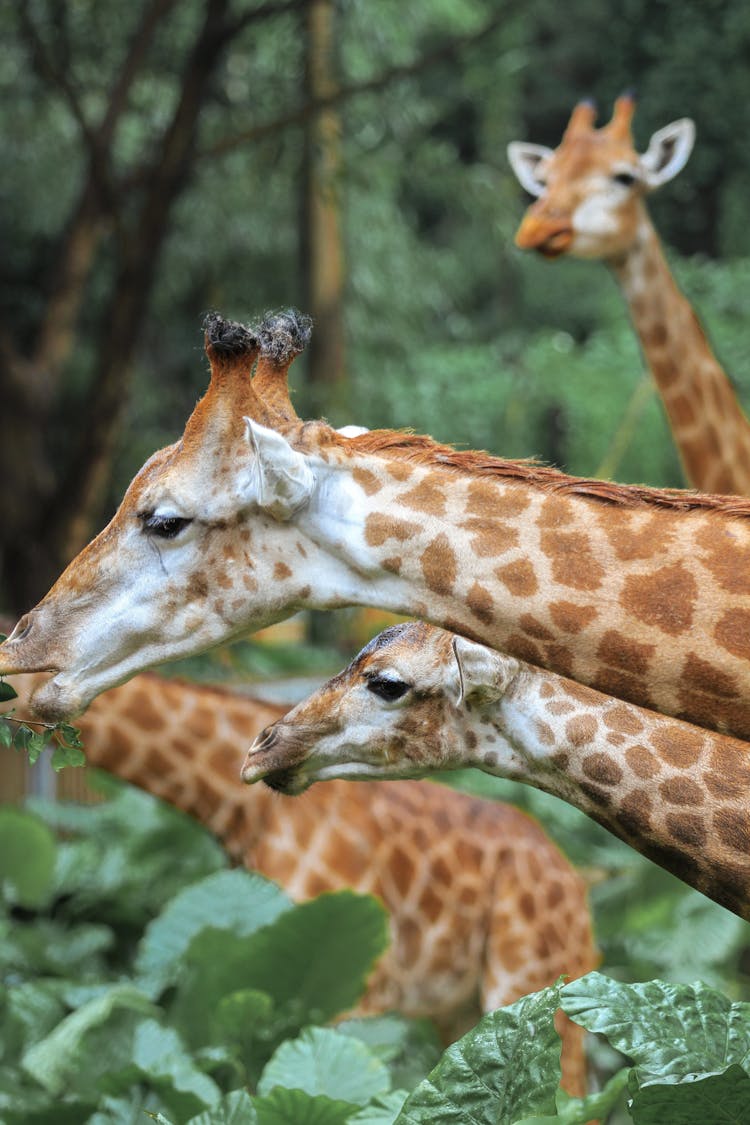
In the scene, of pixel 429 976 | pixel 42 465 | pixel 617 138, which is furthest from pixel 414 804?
pixel 42 465

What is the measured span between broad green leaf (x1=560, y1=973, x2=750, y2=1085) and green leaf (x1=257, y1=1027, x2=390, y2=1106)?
0.72m

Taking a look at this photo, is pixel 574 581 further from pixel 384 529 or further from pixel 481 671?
pixel 384 529

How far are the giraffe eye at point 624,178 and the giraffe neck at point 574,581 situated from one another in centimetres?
271

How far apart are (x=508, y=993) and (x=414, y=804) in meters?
0.71

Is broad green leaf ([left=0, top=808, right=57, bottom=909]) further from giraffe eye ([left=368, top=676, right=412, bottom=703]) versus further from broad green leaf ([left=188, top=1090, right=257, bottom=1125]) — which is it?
giraffe eye ([left=368, top=676, right=412, bottom=703])

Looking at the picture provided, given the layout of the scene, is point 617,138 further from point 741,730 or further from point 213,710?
point 741,730

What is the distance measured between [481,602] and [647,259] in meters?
2.77

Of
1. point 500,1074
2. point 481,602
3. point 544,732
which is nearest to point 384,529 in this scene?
point 481,602

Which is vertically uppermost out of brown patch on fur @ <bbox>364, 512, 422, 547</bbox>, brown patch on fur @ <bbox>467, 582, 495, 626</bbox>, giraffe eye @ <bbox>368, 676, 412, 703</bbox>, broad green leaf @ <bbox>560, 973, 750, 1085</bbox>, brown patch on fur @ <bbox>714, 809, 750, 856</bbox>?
brown patch on fur @ <bbox>364, 512, 422, 547</bbox>

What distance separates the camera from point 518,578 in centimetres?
230

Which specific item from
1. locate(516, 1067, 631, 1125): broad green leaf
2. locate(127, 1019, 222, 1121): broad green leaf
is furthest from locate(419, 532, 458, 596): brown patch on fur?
locate(127, 1019, 222, 1121): broad green leaf

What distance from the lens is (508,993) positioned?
379 centimetres

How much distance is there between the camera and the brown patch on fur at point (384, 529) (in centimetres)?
231

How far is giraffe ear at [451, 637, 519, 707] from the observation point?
2.27m
